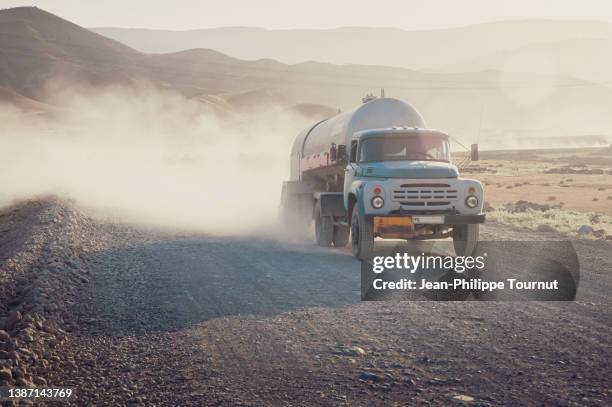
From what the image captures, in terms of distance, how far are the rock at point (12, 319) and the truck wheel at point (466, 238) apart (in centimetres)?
831

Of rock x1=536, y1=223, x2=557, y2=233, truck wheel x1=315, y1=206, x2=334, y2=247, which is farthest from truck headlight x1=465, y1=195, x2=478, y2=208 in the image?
rock x1=536, y1=223, x2=557, y2=233

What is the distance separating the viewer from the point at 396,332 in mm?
8023

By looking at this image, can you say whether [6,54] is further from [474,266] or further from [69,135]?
[474,266]

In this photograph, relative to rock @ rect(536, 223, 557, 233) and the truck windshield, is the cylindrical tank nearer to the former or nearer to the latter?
the truck windshield

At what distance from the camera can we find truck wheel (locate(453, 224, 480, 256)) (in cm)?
1313

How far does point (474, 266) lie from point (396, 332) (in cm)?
534

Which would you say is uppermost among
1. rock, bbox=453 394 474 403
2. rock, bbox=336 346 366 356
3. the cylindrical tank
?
the cylindrical tank

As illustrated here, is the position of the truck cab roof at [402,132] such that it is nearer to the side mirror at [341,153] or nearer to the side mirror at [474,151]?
the side mirror at [474,151]

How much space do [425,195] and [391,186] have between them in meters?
0.69

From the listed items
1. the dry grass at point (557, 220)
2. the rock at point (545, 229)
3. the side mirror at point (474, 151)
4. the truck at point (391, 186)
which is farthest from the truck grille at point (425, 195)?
the rock at point (545, 229)

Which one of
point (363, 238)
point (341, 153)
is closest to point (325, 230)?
point (341, 153)

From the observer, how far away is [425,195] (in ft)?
41.3

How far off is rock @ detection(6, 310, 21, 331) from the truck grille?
689 centimetres

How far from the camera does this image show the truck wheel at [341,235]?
15709mm
